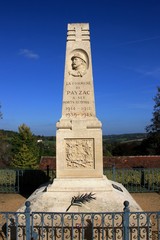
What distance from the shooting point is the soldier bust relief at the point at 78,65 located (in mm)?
8680

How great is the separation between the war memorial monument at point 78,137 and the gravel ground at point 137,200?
244cm

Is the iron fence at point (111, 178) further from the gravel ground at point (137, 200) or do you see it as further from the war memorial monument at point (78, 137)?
the war memorial monument at point (78, 137)

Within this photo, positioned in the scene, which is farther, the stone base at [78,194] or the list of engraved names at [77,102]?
the list of engraved names at [77,102]

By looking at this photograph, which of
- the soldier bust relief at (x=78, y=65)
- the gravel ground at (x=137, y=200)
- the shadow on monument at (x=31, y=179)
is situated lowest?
the gravel ground at (x=137, y=200)

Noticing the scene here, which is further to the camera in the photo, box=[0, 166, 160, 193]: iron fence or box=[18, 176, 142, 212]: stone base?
box=[0, 166, 160, 193]: iron fence

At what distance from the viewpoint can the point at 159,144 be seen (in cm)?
3384

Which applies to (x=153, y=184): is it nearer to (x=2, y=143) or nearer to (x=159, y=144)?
(x=159, y=144)

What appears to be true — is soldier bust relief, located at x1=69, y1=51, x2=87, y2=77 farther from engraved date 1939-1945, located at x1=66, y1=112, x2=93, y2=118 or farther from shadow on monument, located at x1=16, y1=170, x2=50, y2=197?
shadow on monument, located at x1=16, y1=170, x2=50, y2=197

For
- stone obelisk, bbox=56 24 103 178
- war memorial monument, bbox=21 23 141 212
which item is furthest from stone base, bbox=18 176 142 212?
stone obelisk, bbox=56 24 103 178

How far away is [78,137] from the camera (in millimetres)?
8461

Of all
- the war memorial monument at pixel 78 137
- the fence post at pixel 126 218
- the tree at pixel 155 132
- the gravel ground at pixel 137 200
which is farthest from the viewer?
the tree at pixel 155 132

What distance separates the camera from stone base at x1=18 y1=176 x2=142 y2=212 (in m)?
7.34

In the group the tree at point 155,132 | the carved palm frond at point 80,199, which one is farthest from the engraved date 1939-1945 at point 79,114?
the tree at point 155,132

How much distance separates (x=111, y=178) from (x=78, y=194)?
7118mm
